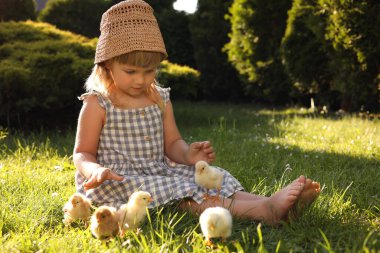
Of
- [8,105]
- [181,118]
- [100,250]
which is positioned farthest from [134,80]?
[181,118]

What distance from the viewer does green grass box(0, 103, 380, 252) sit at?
227cm

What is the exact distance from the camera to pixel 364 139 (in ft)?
17.8

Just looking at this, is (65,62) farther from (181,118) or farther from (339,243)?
(339,243)

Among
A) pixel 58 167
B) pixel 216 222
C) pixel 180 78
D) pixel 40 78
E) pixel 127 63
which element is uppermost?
pixel 127 63

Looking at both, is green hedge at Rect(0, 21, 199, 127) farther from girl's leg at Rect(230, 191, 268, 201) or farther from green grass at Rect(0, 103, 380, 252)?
girl's leg at Rect(230, 191, 268, 201)

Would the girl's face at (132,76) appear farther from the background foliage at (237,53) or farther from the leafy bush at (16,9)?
the leafy bush at (16,9)

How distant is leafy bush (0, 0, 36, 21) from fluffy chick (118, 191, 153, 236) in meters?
9.41

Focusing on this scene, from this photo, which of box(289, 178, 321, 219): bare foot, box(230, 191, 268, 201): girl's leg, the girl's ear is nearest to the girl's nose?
the girl's ear

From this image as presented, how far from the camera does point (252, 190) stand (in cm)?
331

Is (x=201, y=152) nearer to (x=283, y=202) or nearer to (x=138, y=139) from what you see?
(x=138, y=139)

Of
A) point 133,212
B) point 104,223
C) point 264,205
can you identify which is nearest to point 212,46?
point 264,205

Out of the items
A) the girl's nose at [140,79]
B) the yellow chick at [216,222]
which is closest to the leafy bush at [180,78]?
the girl's nose at [140,79]

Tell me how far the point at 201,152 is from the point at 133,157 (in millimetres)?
504

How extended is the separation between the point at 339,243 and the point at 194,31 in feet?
33.6
